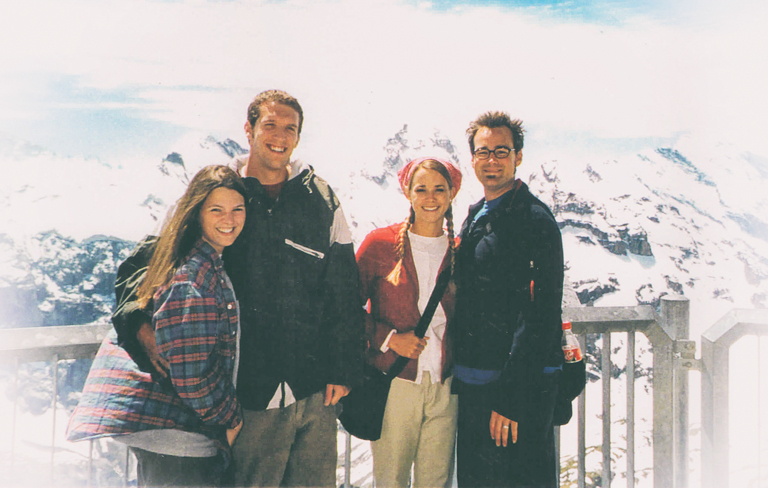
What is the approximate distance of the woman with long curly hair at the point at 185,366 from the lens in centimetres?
166

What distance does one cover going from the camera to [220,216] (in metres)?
1.82

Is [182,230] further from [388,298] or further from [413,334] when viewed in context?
[413,334]

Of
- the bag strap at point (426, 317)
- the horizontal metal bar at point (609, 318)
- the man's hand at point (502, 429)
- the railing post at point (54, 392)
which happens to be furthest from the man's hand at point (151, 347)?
the horizontal metal bar at point (609, 318)

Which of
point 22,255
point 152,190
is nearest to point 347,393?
point 152,190

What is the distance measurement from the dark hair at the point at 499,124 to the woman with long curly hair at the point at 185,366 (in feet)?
3.27

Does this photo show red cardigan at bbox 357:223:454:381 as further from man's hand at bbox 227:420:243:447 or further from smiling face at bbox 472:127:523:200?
man's hand at bbox 227:420:243:447

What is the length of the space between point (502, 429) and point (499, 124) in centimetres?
122

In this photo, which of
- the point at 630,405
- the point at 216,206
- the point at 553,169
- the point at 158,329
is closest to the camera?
the point at 158,329

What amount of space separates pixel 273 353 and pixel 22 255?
81.5 inches

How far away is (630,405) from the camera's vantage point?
232cm

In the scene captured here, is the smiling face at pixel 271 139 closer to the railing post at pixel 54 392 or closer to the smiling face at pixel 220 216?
the smiling face at pixel 220 216

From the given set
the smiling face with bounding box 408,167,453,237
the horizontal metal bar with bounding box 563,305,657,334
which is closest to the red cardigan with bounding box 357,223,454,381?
the smiling face with bounding box 408,167,453,237

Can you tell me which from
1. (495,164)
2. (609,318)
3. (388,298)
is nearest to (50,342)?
(388,298)

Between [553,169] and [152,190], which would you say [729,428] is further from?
[152,190]
